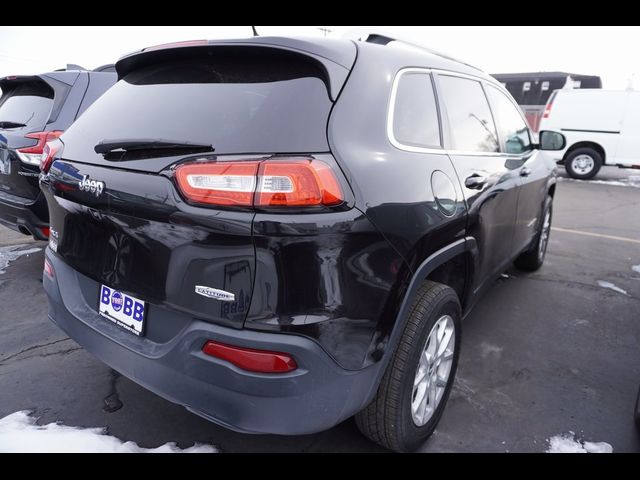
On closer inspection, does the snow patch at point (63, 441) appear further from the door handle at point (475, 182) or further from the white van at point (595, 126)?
the white van at point (595, 126)

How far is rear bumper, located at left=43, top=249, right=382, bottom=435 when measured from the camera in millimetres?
1410

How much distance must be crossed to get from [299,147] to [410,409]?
3.89 ft

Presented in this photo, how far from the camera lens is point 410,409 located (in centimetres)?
185

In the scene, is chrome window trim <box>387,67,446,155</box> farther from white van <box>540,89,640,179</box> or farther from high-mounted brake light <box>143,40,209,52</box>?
white van <box>540,89,640,179</box>

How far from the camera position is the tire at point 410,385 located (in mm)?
1761

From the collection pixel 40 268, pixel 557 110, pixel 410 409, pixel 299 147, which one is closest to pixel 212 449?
pixel 410 409

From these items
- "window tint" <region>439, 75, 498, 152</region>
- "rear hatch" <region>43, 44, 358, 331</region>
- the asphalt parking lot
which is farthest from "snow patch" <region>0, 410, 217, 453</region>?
"window tint" <region>439, 75, 498, 152</region>

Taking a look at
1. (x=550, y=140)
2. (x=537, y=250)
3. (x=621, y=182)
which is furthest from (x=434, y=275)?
(x=621, y=182)

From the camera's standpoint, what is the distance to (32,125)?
3.68 metres

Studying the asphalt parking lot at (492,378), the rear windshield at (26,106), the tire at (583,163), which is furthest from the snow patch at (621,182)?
the rear windshield at (26,106)

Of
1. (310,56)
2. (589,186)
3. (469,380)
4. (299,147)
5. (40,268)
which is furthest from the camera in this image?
(589,186)

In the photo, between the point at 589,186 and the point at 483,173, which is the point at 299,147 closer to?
the point at 483,173

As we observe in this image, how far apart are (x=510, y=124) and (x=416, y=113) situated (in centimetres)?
168

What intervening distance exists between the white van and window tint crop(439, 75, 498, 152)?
981cm
